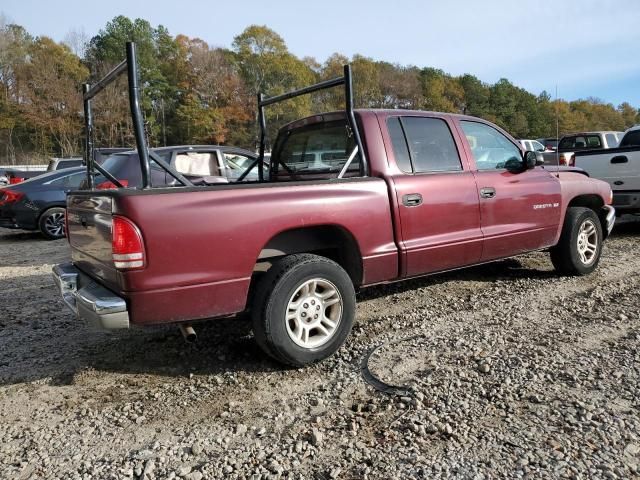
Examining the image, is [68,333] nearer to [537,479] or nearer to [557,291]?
[537,479]

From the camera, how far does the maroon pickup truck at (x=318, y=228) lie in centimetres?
285

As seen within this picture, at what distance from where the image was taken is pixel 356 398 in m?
2.93

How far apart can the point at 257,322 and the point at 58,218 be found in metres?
8.06

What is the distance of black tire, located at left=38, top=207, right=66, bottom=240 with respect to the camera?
374 inches

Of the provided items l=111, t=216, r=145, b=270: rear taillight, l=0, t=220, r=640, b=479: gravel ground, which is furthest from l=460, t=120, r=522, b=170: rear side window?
l=111, t=216, r=145, b=270: rear taillight

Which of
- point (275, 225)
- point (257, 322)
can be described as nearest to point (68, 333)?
point (257, 322)

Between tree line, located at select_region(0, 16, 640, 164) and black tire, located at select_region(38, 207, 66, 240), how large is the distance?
11096 millimetres

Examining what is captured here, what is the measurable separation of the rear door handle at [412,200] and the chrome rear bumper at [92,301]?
218 centimetres

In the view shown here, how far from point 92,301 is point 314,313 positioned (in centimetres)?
141

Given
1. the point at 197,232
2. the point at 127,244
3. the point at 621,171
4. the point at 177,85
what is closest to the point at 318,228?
the point at 197,232

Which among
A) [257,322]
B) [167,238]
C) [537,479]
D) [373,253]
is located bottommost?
[537,479]

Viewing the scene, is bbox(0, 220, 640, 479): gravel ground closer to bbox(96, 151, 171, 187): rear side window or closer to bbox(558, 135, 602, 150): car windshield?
bbox(96, 151, 171, 187): rear side window

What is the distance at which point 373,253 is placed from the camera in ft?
12.1

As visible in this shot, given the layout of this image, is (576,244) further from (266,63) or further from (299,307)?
(266,63)
